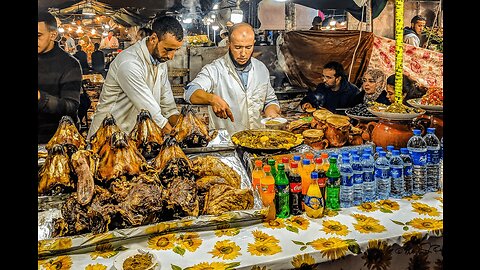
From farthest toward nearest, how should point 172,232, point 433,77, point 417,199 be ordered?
point 433,77
point 417,199
point 172,232

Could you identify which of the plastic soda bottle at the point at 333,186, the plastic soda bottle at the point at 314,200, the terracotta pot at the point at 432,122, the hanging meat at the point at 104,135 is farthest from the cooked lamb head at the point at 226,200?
the terracotta pot at the point at 432,122

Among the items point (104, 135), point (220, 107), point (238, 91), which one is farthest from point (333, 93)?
point (104, 135)

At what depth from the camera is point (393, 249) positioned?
2.04 metres

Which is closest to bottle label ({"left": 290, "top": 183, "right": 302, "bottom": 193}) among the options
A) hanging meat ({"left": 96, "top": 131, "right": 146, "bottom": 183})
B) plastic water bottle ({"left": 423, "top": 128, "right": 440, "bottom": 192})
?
hanging meat ({"left": 96, "top": 131, "right": 146, "bottom": 183})

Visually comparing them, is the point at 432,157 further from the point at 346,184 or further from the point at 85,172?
the point at 85,172

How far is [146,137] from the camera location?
271cm

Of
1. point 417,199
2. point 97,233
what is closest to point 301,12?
point 417,199

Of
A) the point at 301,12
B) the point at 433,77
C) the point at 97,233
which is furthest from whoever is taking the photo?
the point at 433,77

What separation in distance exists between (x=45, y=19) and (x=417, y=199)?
2695mm

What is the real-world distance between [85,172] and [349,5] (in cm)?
263

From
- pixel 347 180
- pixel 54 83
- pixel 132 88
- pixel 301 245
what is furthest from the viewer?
pixel 132 88

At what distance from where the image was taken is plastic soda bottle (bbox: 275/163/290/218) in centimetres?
221

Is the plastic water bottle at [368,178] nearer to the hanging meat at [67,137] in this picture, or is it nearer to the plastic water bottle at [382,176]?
the plastic water bottle at [382,176]
